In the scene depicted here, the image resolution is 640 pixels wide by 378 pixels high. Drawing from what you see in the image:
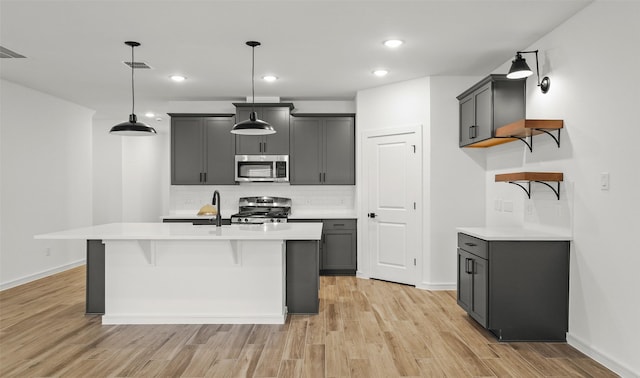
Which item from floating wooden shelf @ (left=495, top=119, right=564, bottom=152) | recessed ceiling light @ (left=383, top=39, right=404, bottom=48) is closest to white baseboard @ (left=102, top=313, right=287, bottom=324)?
floating wooden shelf @ (left=495, top=119, right=564, bottom=152)

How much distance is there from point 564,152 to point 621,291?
117cm

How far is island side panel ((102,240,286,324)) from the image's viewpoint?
153 inches

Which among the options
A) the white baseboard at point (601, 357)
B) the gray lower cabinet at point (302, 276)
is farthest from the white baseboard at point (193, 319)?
the white baseboard at point (601, 357)

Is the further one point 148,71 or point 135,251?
point 148,71

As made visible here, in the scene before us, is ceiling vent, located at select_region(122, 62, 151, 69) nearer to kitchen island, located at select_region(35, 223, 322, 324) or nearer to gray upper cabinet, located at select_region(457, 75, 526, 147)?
kitchen island, located at select_region(35, 223, 322, 324)

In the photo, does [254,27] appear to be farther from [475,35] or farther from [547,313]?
[547,313]

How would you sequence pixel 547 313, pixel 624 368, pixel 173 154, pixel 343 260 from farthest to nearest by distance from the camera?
pixel 173 154 → pixel 343 260 → pixel 547 313 → pixel 624 368

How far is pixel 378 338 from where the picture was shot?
3502 mm

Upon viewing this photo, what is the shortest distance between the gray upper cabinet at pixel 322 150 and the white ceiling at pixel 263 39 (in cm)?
66

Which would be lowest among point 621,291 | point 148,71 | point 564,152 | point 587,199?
point 621,291

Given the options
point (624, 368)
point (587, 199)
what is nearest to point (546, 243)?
point (587, 199)

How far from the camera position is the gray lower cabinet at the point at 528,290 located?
134 inches

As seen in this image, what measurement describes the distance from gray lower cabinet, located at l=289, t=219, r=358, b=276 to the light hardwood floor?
5.17ft

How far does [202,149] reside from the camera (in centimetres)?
640
